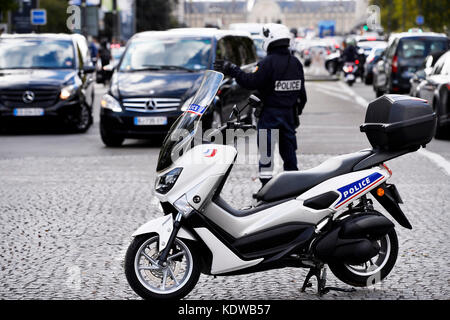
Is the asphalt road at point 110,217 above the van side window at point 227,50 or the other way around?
the other way around

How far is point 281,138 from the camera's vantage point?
1006 centimetres

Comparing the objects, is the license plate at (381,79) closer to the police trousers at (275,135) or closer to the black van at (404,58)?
the black van at (404,58)

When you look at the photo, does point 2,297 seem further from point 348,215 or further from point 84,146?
point 84,146

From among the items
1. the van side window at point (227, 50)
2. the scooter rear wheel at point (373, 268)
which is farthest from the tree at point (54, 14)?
the scooter rear wheel at point (373, 268)

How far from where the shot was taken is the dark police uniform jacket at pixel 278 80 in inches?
375

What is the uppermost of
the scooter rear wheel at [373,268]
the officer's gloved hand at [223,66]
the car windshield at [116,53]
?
the officer's gloved hand at [223,66]

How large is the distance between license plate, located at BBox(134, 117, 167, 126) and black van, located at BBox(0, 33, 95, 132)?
9.38ft

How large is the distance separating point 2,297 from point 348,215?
7.13ft

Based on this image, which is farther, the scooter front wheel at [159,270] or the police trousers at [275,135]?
the police trousers at [275,135]

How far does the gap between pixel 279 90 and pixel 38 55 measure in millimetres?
10092

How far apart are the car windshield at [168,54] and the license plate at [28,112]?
76.8 inches

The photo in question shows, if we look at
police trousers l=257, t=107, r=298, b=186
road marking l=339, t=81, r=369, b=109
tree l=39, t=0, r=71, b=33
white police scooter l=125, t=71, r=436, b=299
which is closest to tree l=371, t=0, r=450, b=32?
tree l=39, t=0, r=71, b=33

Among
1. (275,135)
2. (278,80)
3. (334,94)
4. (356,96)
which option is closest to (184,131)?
(278,80)
